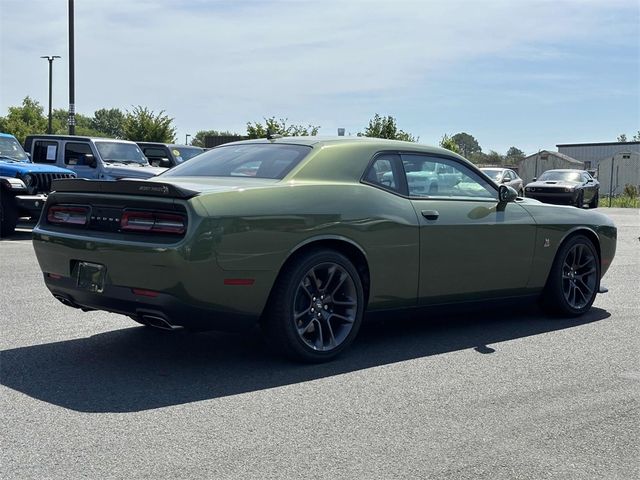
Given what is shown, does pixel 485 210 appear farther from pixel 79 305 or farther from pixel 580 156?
pixel 580 156

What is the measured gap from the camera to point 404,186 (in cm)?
635

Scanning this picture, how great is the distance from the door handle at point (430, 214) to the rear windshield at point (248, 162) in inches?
37.5

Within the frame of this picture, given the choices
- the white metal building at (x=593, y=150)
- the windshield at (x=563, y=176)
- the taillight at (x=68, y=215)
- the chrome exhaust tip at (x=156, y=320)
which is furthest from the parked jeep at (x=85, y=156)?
the white metal building at (x=593, y=150)

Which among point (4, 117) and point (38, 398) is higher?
point (4, 117)

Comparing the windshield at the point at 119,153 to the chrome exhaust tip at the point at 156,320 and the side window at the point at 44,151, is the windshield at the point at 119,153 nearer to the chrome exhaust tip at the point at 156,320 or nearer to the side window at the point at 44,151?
the side window at the point at 44,151

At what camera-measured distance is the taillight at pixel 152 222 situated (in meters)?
5.12

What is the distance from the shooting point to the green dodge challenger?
5145mm

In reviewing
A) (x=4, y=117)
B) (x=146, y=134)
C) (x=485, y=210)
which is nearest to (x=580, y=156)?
(x=146, y=134)

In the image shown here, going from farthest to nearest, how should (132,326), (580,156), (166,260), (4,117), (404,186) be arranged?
1. (4,117)
2. (580,156)
3. (132,326)
4. (404,186)
5. (166,260)

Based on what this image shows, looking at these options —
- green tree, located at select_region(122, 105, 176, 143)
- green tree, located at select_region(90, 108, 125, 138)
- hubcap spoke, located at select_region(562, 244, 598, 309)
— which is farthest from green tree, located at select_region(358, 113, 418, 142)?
green tree, located at select_region(90, 108, 125, 138)

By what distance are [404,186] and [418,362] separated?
1.32 m

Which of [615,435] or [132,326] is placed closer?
[615,435]

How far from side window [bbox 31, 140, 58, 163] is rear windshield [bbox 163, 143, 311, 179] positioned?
1235 centimetres

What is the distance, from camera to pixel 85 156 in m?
17.9
